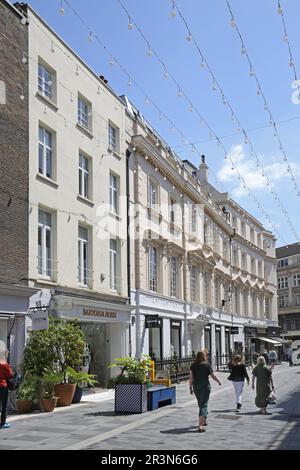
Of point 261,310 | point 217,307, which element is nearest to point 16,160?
point 217,307

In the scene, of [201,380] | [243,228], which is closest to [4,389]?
[201,380]

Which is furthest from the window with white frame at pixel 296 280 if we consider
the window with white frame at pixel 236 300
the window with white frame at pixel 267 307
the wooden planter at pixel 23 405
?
the wooden planter at pixel 23 405

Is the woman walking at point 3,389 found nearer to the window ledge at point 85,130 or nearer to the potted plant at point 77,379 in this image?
the potted plant at point 77,379

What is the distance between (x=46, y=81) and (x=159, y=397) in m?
11.0

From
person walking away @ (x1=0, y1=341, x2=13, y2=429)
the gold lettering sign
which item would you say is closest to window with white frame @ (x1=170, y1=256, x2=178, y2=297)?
the gold lettering sign

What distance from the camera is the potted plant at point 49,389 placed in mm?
16125

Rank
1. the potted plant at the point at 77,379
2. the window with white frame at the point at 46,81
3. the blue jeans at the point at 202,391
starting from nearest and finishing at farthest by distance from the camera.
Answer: the blue jeans at the point at 202,391, the potted plant at the point at 77,379, the window with white frame at the point at 46,81

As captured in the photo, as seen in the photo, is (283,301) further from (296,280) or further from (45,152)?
(45,152)

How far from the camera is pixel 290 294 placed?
274 ft

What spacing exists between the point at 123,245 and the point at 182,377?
712cm

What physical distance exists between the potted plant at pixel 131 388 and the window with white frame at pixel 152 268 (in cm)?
1301
